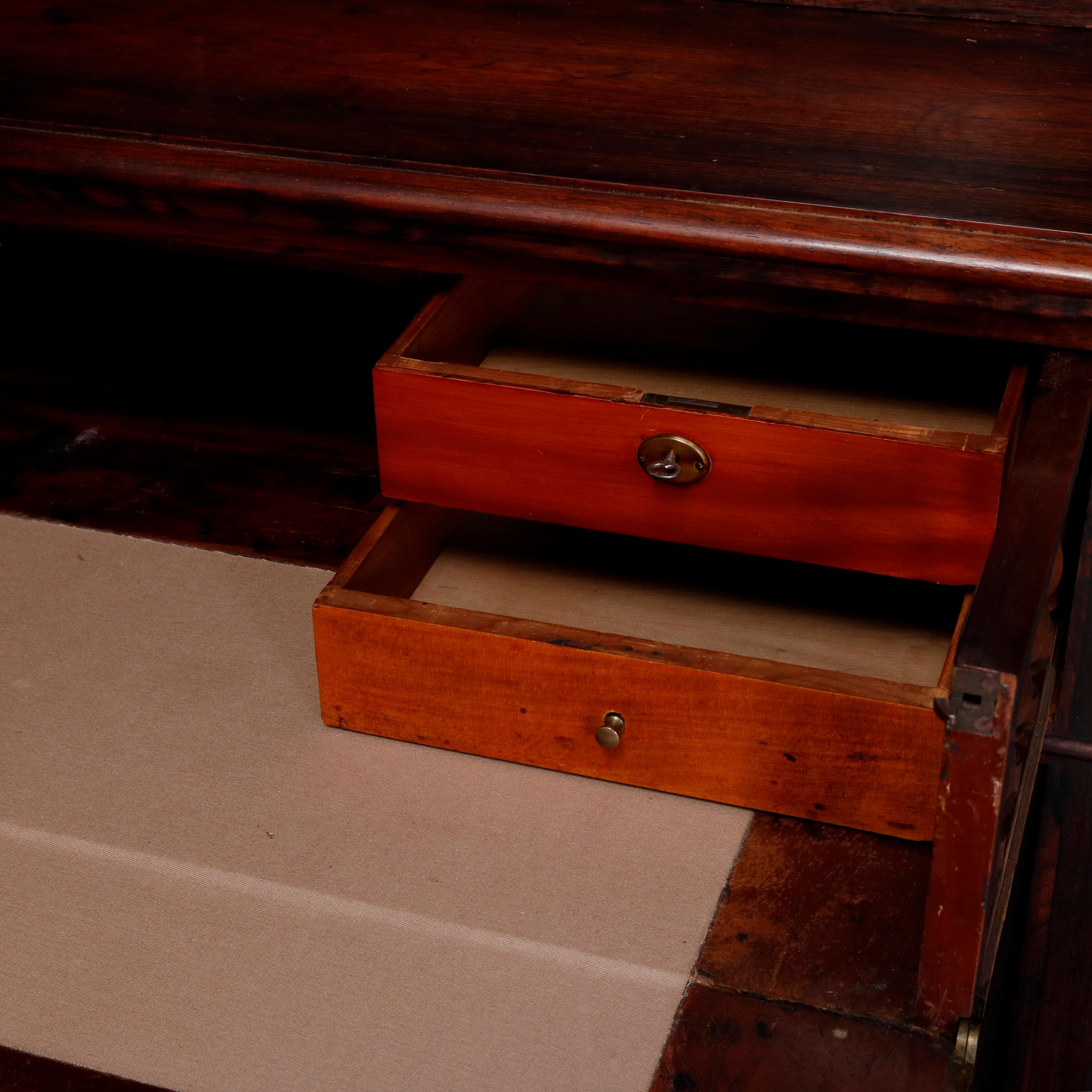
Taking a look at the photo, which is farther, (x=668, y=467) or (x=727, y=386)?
(x=727, y=386)

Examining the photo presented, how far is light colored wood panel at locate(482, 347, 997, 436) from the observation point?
1153 millimetres

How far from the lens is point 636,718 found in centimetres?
105

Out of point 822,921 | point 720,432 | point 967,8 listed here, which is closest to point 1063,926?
point 822,921

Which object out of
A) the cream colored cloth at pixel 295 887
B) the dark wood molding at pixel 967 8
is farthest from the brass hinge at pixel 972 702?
the dark wood molding at pixel 967 8

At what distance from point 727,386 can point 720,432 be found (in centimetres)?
20

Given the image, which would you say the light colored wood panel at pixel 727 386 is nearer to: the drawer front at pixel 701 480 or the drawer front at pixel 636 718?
the drawer front at pixel 701 480

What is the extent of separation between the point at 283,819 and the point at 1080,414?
65cm

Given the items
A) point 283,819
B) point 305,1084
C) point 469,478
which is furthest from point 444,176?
point 305,1084

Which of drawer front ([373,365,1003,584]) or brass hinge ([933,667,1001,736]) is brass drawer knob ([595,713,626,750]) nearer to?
drawer front ([373,365,1003,584])

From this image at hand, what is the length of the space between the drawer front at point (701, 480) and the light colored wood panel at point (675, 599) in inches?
4.6

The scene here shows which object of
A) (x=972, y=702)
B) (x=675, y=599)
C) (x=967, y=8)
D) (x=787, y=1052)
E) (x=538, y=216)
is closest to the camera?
(x=972, y=702)

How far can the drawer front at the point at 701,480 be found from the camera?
0.99 meters

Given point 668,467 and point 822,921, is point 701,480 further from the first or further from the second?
point 822,921

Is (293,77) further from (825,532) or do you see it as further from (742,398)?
(825,532)
